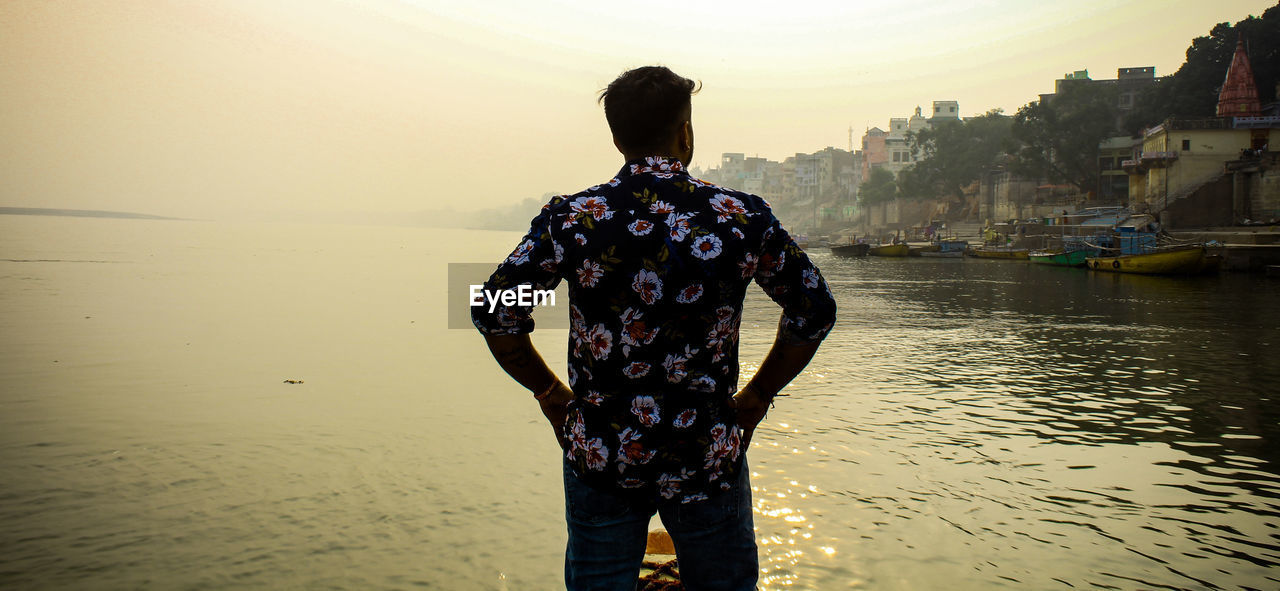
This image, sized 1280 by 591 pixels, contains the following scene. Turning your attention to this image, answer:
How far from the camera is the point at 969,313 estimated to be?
17781 mm

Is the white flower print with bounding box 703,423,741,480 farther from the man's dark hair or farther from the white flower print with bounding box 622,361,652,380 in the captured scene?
the man's dark hair

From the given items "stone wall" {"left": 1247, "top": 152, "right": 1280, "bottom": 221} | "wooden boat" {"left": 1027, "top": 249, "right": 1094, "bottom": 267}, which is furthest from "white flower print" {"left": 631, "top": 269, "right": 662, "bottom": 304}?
"stone wall" {"left": 1247, "top": 152, "right": 1280, "bottom": 221}

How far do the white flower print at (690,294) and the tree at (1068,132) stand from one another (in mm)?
67275

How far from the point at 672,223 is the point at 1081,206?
213 feet

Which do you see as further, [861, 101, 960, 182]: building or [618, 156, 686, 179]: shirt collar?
[861, 101, 960, 182]: building

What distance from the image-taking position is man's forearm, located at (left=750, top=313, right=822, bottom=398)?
2.02 metres

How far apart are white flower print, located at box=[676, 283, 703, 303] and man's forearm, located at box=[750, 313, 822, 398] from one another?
1.13 ft

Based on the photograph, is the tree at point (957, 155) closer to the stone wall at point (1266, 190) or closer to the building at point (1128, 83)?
the building at point (1128, 83)

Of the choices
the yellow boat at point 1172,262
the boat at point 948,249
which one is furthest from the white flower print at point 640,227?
the boat at point 948,249

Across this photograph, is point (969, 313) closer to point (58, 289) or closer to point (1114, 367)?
point (1114, 367)

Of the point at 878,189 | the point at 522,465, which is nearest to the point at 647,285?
the point at 522,465

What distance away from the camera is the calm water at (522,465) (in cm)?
399

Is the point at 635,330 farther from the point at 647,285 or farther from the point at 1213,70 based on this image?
the point at 1213,70

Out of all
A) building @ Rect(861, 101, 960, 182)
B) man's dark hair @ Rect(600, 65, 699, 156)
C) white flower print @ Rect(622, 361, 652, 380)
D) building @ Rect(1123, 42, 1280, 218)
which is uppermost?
building @ Rect(861, 101, 960, 182)
